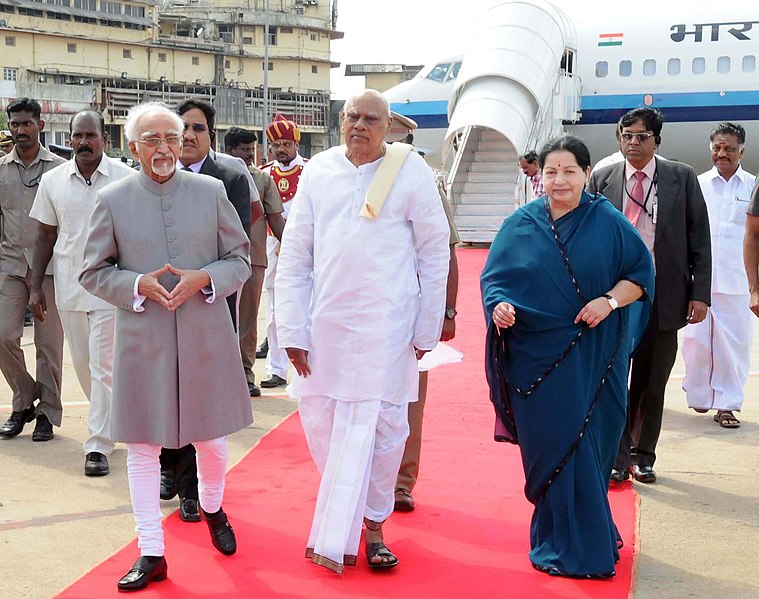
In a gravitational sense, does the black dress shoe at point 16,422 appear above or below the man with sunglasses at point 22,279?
below

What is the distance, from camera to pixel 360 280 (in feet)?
14.0

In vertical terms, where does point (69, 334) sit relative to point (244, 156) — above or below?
below

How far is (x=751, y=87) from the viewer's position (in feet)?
74.4

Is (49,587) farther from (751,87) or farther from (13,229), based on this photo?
(751,87)

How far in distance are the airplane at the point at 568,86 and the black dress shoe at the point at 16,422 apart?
565 inches

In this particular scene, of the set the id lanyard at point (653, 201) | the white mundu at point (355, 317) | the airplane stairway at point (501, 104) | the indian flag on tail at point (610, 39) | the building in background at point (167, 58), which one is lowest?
the white mundu at point (355, 317)

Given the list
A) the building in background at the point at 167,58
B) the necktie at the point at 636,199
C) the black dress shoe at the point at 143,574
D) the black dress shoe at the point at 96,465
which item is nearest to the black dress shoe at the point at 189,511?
the black dress shoe at the point at 143,574

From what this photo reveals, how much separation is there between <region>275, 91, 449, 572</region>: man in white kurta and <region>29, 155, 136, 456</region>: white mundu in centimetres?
167

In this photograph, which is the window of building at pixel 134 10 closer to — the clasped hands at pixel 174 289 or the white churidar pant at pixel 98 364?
the white churidar pant at pixel 98 364

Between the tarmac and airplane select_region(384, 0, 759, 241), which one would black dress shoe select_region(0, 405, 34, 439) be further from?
airplane select_region(384, 0, 759, 241)

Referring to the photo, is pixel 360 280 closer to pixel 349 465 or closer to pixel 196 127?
pixel 349 465

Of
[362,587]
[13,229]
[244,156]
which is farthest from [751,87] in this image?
[362,587]

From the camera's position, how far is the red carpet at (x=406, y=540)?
4.13m

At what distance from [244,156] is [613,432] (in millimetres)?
4762
